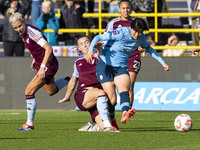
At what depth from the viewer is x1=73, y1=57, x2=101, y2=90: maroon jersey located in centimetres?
884

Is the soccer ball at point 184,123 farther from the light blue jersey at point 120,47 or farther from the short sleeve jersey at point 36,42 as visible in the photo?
the short sleeve jersey at point 36,42

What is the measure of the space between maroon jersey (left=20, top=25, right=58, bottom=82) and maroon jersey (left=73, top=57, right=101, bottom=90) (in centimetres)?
61

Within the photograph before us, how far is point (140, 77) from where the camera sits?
1465 centimetres

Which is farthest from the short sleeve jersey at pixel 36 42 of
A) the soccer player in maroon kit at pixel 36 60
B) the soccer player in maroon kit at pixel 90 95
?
the soccer player in maroon kit at pixel 90 95

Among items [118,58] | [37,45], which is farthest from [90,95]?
[37,45]

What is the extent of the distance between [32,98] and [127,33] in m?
2.02

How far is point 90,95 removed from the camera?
8492 mm

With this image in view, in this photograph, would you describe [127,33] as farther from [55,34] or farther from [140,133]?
[55,34]

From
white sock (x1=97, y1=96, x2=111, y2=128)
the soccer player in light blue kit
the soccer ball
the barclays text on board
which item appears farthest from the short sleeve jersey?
the barclays text on board

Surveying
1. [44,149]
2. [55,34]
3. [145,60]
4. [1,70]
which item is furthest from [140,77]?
[44,149]

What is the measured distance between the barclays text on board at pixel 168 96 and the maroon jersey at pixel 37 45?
15.3 feet

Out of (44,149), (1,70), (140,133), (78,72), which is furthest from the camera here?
(1,70)

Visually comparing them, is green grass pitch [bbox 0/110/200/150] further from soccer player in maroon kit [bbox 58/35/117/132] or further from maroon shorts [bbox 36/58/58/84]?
maroon shorts [bbox 36/58/58/84]

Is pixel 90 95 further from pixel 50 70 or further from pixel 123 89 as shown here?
pixel 50 70
